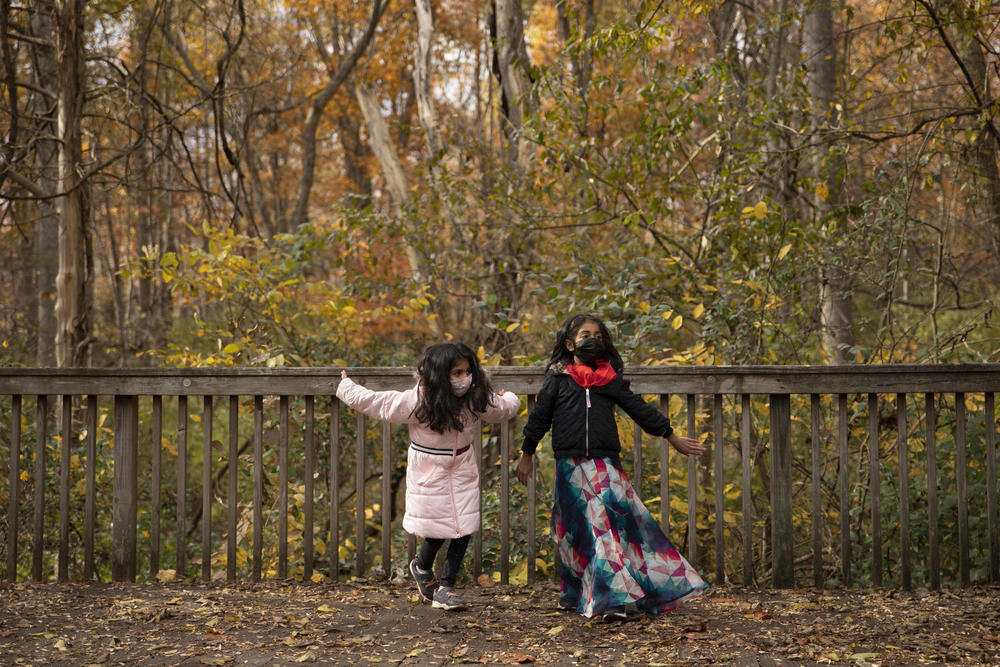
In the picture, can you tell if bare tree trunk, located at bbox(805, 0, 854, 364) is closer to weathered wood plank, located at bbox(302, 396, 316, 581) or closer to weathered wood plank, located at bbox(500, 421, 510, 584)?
weathered wood plank, located at bbox(500, 421, 510, 584)

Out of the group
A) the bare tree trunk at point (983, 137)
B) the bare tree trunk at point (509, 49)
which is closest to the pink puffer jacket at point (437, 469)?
the bare tree trunk at point (983, 137)

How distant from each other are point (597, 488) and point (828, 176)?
3886 millimetres

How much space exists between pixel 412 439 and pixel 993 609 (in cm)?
271

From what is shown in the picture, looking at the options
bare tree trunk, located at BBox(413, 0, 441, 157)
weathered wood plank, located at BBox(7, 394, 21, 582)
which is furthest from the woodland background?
weathered wood plank, located at BBox(7, 394, 21, 582)

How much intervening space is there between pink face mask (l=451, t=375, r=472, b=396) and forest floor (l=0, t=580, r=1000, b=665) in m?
0.99

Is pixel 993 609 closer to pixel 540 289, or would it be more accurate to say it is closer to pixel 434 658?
pixel 434 658

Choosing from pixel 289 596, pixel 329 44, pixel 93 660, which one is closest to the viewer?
pixel 93 660

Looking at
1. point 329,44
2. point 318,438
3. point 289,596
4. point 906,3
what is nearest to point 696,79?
point 906,3

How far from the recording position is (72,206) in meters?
6.61

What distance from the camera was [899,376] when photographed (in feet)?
14.4

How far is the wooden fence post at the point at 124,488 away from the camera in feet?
15.2

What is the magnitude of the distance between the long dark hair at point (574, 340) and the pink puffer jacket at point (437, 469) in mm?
289

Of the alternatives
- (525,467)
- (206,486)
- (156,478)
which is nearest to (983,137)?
(525,467)

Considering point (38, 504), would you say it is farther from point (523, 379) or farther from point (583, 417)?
point (583, 417)
